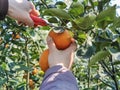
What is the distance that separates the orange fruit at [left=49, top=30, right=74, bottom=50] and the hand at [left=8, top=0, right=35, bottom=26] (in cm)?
9

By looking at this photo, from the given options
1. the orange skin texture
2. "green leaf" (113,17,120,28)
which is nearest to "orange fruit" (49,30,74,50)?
the orange skin texture

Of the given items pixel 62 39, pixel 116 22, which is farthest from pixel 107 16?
pixel 62 39

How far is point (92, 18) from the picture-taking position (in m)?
0.90

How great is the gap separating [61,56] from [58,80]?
0.38ft

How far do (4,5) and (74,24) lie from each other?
0.63ft

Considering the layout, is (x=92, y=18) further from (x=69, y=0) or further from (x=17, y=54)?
(x=17, y=54)

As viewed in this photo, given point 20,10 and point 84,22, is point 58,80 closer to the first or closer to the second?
point 84,22

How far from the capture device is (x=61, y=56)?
0.95 metres

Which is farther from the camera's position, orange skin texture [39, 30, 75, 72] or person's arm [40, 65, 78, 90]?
orange skin texture [39, 30, 75, 72]

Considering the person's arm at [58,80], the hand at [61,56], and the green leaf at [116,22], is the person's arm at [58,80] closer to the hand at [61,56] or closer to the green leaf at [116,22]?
the hand at [61,56]

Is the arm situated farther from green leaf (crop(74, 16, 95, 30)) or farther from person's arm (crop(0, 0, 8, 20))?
green leaf (crop(74, 16, 95, 30))

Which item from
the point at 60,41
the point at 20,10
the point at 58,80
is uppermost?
the point at 20,10

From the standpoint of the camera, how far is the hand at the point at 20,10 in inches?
39.3

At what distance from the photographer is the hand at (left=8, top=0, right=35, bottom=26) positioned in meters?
1.00
